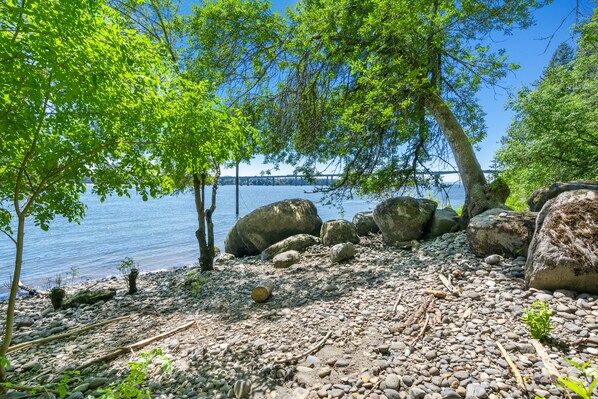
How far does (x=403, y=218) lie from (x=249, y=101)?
224 inches

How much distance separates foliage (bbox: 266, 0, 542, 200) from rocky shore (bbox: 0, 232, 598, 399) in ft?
12.3

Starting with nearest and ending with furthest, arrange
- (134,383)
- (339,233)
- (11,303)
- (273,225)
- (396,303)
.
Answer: (134,383), (11,303), (396,303), (339,233), (273,225)

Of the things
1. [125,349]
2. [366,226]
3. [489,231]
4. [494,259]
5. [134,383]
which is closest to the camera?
[134,383]

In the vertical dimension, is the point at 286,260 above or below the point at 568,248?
below

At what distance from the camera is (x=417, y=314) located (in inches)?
150

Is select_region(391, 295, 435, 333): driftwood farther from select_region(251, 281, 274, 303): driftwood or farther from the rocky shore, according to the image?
select_region(251, 281, 274, 303): driftwood

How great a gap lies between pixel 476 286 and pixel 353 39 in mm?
6379

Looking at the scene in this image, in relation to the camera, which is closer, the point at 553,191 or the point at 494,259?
the point at 494,259

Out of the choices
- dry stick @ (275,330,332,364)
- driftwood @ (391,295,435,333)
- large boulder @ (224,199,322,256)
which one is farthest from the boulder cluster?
dry stick @ (275,330,332,364)

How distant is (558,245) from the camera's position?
154 inches

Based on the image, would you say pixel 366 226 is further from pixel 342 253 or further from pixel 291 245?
pixel 342 253

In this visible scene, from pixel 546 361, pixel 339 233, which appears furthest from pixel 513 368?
pixel 339 233

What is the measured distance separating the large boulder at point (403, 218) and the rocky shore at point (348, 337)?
1.93m

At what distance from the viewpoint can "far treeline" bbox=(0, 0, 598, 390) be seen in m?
2.80
